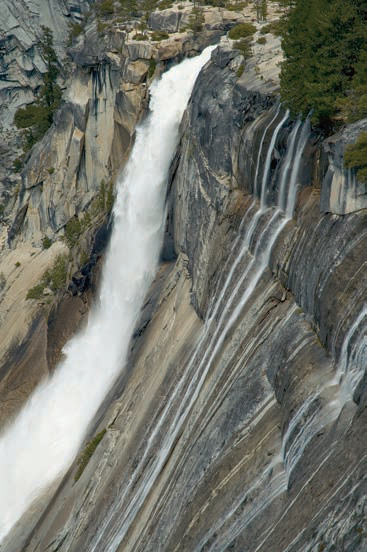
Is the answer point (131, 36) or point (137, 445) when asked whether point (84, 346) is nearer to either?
point (137, 445)

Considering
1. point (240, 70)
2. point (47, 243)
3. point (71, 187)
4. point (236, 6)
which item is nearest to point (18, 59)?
point (71, 187)

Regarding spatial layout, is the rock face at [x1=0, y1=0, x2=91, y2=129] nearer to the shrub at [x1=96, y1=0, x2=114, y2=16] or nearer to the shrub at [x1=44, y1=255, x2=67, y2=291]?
the shrub at [x1=96, y1=0, x2=114, y2=16]

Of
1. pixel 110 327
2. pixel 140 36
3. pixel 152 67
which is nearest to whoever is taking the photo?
pixel 110 327

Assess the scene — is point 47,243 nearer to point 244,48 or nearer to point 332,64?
point 244,48

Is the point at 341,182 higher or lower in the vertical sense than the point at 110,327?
higher

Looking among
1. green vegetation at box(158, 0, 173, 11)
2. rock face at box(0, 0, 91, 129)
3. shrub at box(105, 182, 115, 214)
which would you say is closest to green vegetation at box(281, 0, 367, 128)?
shrub at box(105, 182, 115, 214)
